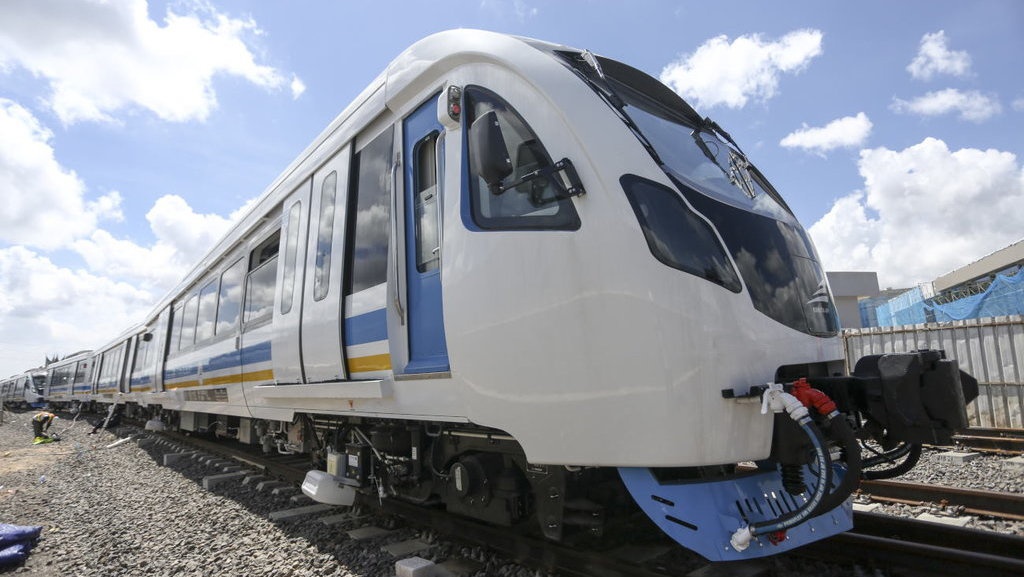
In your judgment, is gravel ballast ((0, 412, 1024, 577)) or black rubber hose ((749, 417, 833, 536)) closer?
black rubber hose ((749, 417, 833, 536))

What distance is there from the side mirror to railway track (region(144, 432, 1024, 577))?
87.9 inches

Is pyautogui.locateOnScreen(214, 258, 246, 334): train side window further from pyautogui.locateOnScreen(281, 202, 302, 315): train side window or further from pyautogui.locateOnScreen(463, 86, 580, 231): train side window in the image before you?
pyautogui.locateOnScreen(463, 86, 580, 231): train side window

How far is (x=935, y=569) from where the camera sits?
319cm

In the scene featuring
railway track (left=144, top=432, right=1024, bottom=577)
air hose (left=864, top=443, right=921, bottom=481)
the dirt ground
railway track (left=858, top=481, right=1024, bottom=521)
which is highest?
air hose (left=864, top=443, right=921, bottom=481)

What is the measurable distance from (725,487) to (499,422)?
1.13m

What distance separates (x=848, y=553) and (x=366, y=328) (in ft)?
10.9

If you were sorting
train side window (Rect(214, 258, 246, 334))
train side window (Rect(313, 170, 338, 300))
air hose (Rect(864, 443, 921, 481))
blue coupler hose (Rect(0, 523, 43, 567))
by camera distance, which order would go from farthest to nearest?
1. train side window (Rect(214, 258, 246, 334))
2. blue coupler hose (Rect(0, 523, 43, 567))
3. train side window (Rect(313, 170, 338, 300))
4. air hose (Rect(864, 443, 921, 481))

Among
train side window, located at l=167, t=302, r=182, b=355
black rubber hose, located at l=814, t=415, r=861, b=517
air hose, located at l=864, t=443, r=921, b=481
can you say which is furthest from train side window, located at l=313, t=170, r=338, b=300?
train side window, located at l=167, t=302, r=182, b=355

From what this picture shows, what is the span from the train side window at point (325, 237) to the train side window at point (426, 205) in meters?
1.20

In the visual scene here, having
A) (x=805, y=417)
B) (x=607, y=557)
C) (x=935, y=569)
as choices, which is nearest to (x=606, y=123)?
(x=805, y=417)

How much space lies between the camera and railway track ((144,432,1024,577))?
3197 mm

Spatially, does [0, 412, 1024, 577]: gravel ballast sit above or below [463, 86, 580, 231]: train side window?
below

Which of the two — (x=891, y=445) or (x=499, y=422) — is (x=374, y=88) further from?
(x=891, y=445)

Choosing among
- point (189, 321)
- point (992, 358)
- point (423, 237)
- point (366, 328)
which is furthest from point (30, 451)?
point (992, 358)
